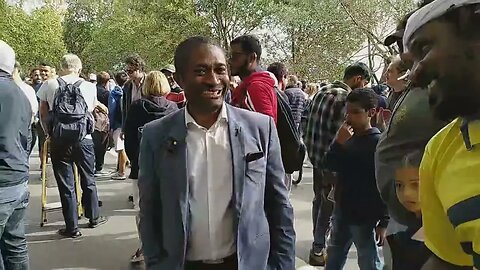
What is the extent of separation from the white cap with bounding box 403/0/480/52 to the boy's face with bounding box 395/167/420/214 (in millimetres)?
611

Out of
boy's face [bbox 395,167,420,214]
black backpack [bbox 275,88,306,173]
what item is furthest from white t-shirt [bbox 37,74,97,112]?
boy's face [bbox 395,167,420,214]

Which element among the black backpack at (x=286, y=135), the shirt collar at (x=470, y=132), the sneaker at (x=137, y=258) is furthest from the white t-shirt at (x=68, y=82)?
the shirt collar at (x=470, y=132)

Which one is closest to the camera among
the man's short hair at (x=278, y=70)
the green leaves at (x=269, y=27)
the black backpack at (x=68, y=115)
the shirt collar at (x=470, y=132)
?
the shirt collar at (x=470, y=132)

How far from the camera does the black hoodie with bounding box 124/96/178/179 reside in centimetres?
514

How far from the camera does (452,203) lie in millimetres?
1013

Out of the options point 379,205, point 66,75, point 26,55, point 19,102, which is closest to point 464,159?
point 379,205

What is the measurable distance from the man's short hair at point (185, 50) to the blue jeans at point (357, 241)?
6.29ft

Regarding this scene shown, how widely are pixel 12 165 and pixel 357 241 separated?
7.40ft

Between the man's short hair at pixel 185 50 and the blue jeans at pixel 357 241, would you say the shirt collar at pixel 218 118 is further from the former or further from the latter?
the blue jeans at pixel 357 241

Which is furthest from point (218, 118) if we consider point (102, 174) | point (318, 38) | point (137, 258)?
point (318, 38)

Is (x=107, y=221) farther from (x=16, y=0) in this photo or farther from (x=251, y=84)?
(x=16, y=0)

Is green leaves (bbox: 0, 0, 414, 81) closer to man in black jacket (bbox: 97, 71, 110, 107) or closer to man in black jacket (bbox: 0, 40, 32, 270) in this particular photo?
man in black jacket (bbox: 97, 71, 110, 107)

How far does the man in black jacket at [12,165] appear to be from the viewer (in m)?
3.62

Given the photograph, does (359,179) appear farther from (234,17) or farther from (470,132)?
(234,17)
